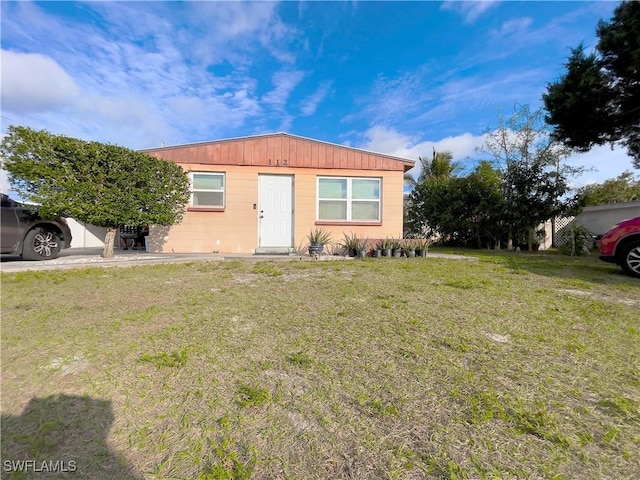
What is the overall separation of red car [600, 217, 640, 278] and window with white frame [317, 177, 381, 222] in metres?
5.20

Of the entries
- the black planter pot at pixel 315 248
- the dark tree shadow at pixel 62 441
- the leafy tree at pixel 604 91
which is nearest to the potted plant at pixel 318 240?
the black planter pot at pixel 315 248

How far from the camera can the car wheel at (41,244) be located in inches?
237

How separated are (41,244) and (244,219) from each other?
15.1 feet

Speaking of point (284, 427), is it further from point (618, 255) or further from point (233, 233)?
point (233, 233)

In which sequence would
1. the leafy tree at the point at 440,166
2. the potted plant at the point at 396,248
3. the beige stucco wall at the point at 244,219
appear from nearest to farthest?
the potted plant at the point at 396,248, the beige stucco wall at the point at 244,219, the leafy tree at the point at 440,166

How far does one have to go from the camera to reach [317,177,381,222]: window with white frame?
29.0 feet

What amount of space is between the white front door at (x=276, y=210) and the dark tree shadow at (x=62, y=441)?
7.19 metres

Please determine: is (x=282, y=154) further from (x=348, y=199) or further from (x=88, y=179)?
(x=88, y=179)

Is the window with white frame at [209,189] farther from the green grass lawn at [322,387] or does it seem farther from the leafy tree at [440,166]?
the leafy tree at [440,166]

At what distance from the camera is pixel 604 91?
8227 millimetres

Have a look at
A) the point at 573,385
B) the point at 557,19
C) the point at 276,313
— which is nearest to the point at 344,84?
the point at 557,19

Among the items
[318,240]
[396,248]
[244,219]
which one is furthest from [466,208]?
[244,219]

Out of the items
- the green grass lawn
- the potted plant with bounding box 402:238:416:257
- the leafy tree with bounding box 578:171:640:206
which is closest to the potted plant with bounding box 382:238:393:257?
the potted plant with bounding box 402:238:416:257

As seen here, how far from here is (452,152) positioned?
62.1 feet
